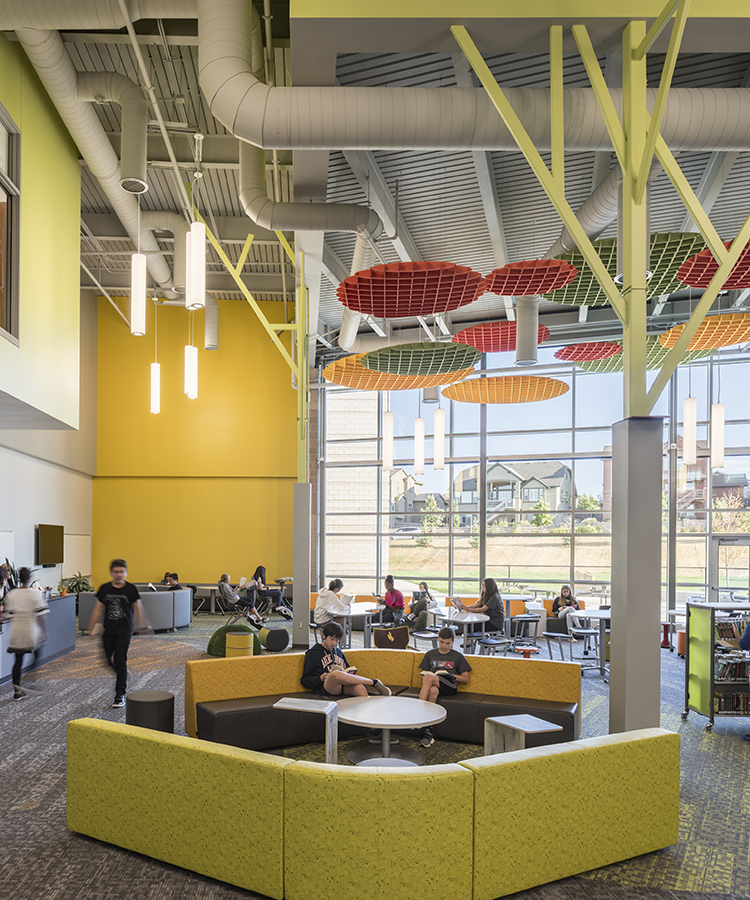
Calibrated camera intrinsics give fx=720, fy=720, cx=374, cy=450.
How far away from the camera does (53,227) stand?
31.3 ft

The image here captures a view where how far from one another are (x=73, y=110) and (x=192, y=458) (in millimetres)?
10640

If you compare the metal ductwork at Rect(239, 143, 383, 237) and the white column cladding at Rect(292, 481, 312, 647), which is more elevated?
the metal ductwork at Rect(239, 143, 383, 237)

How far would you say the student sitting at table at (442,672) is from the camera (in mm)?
6594

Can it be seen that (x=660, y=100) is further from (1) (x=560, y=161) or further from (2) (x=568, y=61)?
(2) (x=568, y=61)

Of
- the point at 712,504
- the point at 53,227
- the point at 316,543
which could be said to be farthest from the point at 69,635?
the point at 712,504

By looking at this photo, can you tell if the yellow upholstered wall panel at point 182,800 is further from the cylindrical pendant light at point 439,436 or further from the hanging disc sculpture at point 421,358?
the cylindrical pendant light at point 439,436

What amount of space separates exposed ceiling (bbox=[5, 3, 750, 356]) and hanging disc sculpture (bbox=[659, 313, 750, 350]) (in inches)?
86.3

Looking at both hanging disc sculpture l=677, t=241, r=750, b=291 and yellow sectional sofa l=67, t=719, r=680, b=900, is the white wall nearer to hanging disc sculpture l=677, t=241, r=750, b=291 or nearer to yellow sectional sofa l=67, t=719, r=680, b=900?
yellow sectional sofa l=67, t=719, r=680, b=900

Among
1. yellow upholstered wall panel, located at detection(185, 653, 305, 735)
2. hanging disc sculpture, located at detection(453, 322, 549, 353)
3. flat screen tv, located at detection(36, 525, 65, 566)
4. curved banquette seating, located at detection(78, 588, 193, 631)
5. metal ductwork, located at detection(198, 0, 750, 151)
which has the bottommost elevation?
curved banquette seating, located at detection(78, 588, 193, 631)

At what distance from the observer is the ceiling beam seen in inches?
365

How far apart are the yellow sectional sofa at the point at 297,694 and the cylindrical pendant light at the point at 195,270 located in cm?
324

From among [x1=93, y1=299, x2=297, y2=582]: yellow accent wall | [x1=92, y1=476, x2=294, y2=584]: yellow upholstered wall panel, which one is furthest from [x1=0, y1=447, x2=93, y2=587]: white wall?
→ [x1=93, y1=299, x2=297, y2=582]: yellow accent wall

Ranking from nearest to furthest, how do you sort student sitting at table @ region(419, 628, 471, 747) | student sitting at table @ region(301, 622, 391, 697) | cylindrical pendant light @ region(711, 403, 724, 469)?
student sitting at table @ region(301, 622, 391, 697), student sitting at table @ region(419, 628, 471, 747), cylindrical pendant light @ region(711, 403, 724, 469)

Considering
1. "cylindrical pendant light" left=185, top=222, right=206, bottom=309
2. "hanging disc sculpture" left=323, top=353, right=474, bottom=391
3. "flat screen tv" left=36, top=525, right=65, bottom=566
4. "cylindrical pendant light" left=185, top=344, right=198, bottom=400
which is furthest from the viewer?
"flat screen tv" left=36, top=525, right=65, bottom=566
